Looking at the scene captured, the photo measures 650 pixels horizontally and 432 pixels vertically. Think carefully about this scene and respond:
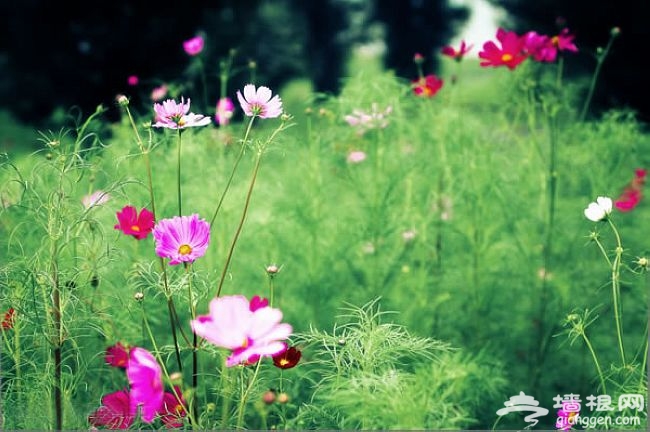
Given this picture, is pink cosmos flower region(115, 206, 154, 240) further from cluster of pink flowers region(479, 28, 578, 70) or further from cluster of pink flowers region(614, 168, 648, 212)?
cluster of pink flowers region(614, 168, 648, 212)

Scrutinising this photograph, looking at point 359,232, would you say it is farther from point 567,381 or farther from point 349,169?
point 567,381

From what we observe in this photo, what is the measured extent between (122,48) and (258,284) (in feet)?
15.4

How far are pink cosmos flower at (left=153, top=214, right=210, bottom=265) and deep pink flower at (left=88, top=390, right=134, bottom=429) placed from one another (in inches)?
11.5

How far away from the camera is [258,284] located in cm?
209

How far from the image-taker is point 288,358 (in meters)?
1.15

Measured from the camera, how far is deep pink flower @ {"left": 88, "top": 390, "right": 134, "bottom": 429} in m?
1.18

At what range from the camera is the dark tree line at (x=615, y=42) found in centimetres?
505

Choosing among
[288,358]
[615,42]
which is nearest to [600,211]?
[288,358]

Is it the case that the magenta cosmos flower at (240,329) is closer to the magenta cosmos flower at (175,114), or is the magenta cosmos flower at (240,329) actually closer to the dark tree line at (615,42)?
the magenta cosmos flower at (175,114)

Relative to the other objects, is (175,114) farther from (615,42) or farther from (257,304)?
(615,42)

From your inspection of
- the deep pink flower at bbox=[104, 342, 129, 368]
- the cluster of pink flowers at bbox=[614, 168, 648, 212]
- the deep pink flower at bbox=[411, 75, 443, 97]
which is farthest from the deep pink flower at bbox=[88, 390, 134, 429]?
the cluster of pink flowers at bbox=[614, 168, 648, 212]

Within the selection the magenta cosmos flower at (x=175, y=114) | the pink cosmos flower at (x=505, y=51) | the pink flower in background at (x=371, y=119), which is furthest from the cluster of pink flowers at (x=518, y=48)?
the magenta cosmos flower at (x=175, y=114)

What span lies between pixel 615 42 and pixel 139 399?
5.19 meters

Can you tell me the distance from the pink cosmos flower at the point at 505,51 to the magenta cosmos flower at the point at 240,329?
1187 mm
